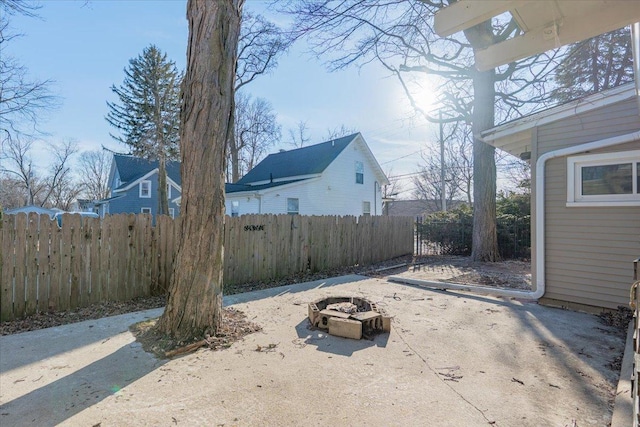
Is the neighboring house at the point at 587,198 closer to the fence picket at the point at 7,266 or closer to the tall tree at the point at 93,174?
the fence picket at the point at 7,266

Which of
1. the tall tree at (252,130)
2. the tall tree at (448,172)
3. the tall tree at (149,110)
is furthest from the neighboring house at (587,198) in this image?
the tall tree at (252,130)

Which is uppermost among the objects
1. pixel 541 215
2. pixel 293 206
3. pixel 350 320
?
pixel 293 206

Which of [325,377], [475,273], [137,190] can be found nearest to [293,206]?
[475,273]

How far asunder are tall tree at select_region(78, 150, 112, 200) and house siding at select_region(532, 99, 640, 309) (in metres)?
45.4

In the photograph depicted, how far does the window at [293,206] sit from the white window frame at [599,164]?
11867 millimetres

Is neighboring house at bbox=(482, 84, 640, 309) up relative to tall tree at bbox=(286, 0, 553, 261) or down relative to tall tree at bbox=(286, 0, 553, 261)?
down

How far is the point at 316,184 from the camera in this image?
53.4ft

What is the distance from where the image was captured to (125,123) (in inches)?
730

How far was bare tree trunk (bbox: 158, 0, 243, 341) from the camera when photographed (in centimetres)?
359

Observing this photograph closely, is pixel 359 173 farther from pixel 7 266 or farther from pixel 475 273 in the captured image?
pixel 7 266

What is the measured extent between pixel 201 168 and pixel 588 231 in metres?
5.62

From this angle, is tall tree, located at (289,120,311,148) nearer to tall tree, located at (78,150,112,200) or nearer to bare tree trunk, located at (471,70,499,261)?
bare tree trunk, located at (471,70,499,261)

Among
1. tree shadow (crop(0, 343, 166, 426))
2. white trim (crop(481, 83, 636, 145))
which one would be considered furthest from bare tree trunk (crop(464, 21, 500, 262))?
tree shadow (crop(0, 343, 166, 426))

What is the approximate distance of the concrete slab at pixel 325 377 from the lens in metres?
2.22
